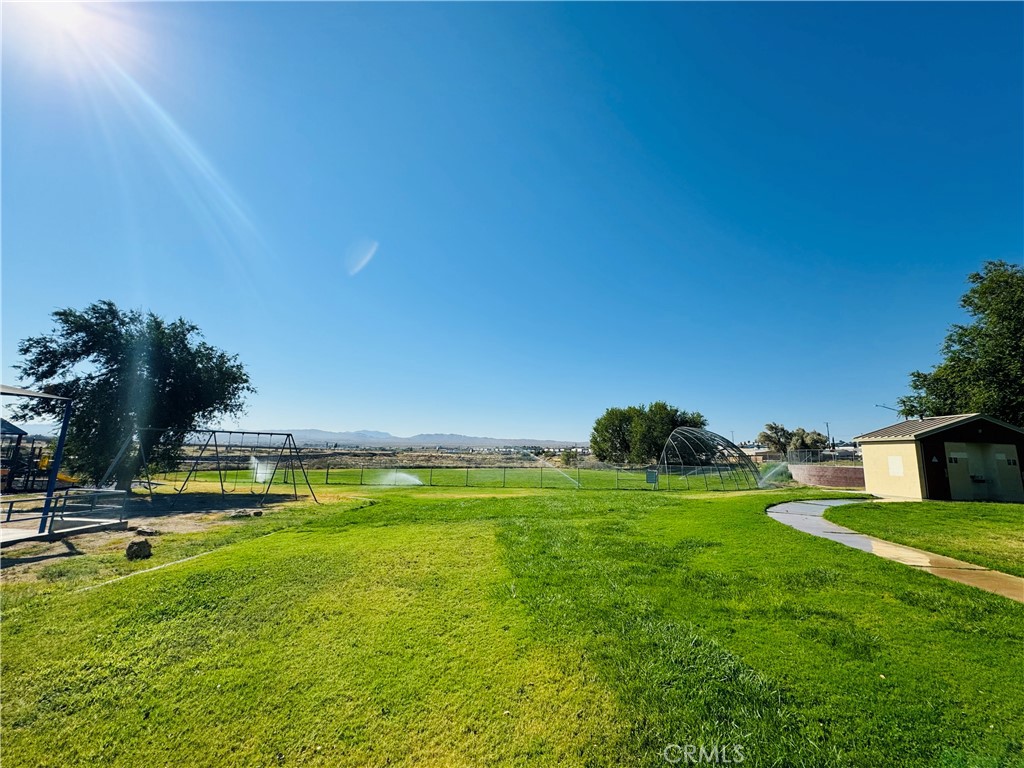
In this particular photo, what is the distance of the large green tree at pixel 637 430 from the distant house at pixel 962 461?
3166 centimetres

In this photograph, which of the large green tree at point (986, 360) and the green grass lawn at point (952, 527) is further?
the large green tree at point (986, 360)

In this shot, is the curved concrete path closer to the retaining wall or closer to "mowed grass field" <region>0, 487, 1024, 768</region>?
"mowed grass field" <region>0, 487, 1024, 768</region>

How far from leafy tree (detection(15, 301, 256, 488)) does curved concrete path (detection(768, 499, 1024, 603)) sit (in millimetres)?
26903

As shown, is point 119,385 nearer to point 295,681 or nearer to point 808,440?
point 295,681

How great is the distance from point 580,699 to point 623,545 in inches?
226

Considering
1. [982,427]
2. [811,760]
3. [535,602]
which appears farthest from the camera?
[982,427]

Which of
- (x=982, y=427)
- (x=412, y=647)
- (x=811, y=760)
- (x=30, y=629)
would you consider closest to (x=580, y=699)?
(x=811, y=760)

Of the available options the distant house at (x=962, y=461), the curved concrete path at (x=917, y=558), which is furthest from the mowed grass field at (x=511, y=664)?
the distant house at (x=962, y=461)

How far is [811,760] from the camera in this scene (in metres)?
2.76

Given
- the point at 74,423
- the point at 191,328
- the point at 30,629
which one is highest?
the point at 191,328

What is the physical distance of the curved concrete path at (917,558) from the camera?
608 cm

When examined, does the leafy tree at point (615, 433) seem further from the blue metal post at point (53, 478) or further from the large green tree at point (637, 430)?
the blue metal post at point (53, 478)

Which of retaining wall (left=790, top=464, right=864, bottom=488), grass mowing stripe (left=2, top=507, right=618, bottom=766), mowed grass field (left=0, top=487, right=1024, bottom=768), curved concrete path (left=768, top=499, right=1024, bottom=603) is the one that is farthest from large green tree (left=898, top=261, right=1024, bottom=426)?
grass mowing stripe (left=2, top=507, right=618, bottom=766)

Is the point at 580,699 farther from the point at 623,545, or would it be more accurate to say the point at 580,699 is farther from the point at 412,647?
the point at 623,545
